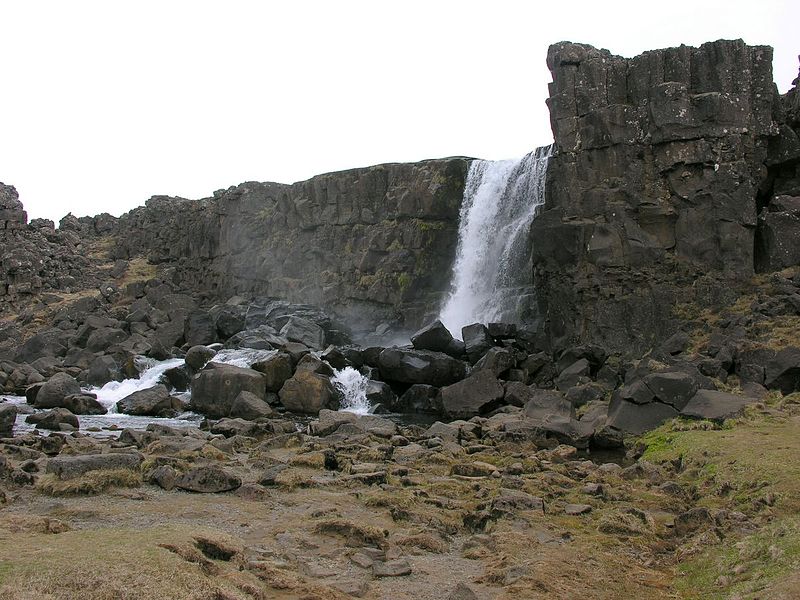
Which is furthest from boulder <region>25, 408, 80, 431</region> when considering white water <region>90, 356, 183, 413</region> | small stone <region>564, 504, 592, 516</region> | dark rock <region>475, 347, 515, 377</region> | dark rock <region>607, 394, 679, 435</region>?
small stone <region>564, 504, 592, 516</region>

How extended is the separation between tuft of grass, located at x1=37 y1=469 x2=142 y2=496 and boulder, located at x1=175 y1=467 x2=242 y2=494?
0.80 meters

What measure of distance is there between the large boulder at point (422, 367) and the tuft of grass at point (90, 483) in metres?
19.5

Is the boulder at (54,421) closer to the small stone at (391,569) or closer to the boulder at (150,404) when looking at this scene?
the boulder at (150,404)

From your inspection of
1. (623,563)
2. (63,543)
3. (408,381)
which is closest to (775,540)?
(623,563)

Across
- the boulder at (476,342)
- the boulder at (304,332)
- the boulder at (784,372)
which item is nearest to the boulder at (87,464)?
the boulder at (784,372)

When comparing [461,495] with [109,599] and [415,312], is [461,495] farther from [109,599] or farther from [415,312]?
[415,312]

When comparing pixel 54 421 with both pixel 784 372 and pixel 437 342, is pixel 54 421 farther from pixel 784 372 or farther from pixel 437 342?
pixel 784 372

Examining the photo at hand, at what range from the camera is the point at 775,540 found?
392 inches

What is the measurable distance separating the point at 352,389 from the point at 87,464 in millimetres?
18962

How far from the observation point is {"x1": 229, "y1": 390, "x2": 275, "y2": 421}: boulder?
87.6 feet

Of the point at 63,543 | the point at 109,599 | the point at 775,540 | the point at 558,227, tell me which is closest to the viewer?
the point at 109,599

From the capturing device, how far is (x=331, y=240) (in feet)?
172

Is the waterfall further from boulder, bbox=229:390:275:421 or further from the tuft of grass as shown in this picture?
the tuft of grass

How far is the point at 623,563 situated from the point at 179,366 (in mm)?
27765
